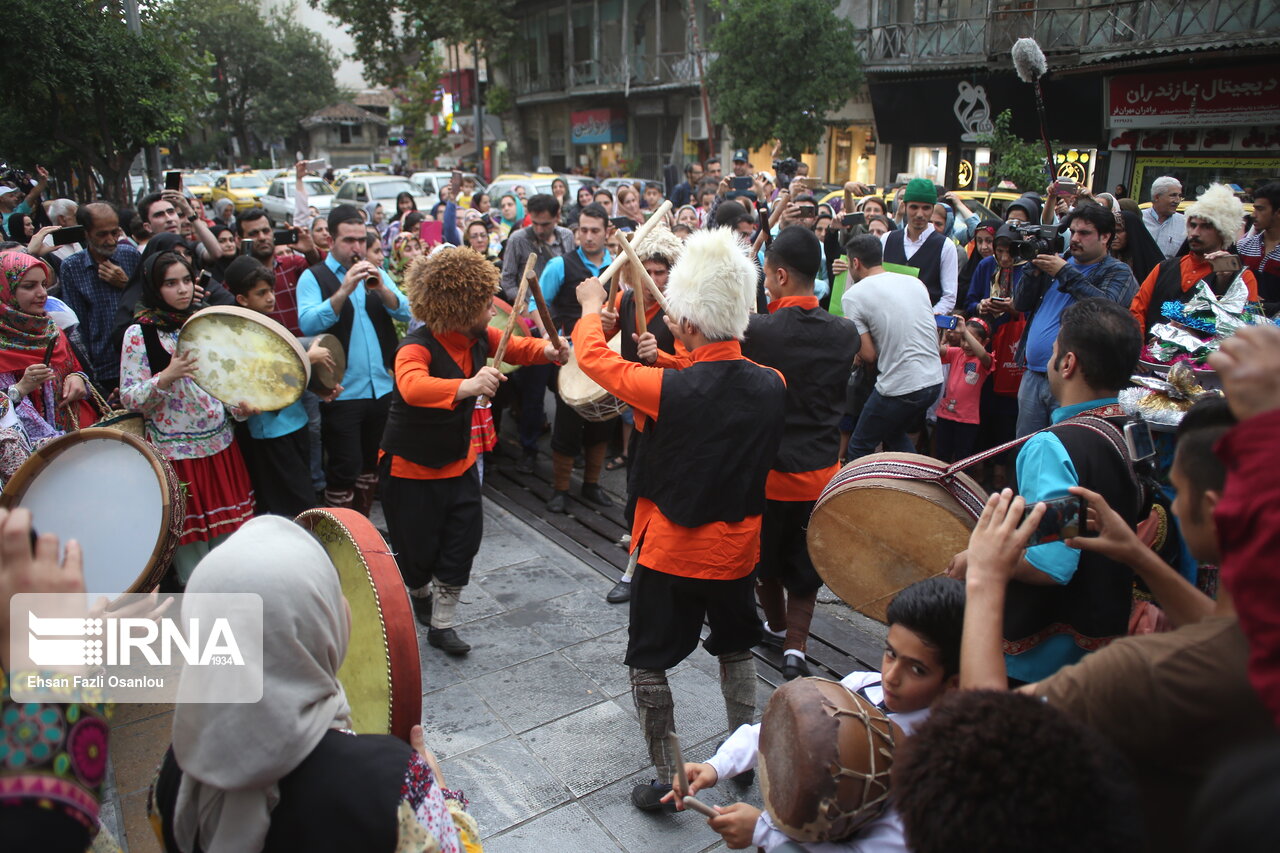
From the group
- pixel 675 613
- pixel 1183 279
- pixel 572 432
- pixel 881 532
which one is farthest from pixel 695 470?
pixel 1183 279

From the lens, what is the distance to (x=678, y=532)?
10.3ft

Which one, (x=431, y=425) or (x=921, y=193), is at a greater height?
(x=921, y=193)

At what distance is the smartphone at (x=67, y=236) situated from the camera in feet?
22.0

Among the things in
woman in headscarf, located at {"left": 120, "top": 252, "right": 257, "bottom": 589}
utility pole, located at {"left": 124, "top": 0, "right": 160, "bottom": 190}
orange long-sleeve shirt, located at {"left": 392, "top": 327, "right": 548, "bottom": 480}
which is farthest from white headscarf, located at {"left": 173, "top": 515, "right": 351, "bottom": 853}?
utility pole, located at {"left": 124, "top": 0, "right": 160, "bottom": 190}

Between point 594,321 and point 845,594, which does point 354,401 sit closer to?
point 594,321

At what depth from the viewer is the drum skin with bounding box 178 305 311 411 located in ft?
14.1

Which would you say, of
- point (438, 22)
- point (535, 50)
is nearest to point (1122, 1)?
point (438, 22)

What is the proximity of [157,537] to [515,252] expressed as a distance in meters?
4.44

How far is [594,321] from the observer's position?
3.37 meters

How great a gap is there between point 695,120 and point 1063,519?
1203 inches

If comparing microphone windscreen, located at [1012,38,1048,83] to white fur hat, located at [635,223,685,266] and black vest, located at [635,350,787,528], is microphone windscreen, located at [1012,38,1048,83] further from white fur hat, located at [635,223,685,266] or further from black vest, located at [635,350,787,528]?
black vest, located at [635,350,787,528]

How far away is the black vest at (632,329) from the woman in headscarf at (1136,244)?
430cm

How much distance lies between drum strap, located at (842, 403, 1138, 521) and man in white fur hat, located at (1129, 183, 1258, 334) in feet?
9.45

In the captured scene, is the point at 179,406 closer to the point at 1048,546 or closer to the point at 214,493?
the point at 214,493
